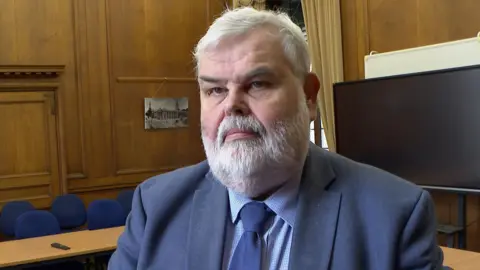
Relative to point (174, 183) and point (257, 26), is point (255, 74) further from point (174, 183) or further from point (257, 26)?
point (174, 183)

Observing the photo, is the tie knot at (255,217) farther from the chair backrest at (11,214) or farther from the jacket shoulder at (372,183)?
the chair backrest at (11,214)

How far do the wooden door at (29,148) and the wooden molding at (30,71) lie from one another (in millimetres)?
204

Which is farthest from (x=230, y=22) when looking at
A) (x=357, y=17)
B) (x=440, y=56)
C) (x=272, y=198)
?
(x=357, y=17)

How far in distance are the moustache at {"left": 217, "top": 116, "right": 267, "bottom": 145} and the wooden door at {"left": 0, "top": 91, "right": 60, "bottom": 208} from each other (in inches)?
239

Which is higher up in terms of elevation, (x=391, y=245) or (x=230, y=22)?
(x=230, y=22)

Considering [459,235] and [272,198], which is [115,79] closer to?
[459,235]

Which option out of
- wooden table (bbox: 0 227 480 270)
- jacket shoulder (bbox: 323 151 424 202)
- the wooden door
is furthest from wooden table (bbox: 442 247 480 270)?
the wooden door

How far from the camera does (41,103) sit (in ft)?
23.3

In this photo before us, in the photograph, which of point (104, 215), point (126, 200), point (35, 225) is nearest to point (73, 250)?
point (35, 225)

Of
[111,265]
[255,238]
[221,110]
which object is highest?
[221,110]

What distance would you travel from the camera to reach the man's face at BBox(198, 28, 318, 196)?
1.42m

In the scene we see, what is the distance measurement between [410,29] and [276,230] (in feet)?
16.1

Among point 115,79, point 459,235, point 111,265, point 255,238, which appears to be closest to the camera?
point 255,238

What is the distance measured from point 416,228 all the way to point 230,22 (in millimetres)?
689
